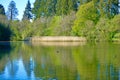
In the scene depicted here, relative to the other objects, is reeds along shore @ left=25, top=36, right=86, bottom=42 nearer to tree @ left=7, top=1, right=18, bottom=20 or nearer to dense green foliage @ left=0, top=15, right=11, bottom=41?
dense green foliage @ left=0, top=15, right=11, bottom=41

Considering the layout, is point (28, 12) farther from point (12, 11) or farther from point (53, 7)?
point (53, 7)

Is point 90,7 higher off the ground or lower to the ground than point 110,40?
higher

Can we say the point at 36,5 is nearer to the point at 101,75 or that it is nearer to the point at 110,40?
the point at 110,40

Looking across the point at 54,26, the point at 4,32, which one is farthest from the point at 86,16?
the point at 4,32

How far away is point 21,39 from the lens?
335ft

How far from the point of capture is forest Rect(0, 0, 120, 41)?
3133 inches

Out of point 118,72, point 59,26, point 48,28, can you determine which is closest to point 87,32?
point 59,26

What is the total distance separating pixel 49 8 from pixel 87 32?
122 feet

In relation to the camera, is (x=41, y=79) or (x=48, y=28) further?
(x=48, y=28)

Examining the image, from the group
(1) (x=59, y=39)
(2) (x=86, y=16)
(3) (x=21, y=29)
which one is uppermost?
(2) (x=86, y=16)

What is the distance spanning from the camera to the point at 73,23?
90000mm

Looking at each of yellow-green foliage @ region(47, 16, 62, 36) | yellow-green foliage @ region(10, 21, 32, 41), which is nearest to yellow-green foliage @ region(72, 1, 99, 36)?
yellow-green foliage @ region(47, 16, 62, 36)

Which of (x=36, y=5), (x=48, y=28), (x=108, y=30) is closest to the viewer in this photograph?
(x=108, y=30)

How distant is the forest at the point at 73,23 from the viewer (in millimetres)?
79569
